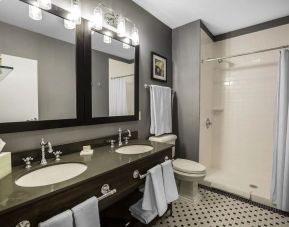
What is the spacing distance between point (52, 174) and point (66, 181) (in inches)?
13.7

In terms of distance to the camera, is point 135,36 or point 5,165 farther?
point 135,36

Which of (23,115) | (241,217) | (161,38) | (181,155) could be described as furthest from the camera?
(181,155)

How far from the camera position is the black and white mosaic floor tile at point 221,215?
1676mm

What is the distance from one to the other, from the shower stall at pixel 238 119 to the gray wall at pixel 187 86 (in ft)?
0.42

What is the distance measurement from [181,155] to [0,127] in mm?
2160

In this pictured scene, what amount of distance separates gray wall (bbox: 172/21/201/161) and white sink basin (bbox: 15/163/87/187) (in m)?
1.70

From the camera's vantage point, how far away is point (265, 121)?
8.08ft

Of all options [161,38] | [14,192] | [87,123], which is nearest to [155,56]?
[161,38]

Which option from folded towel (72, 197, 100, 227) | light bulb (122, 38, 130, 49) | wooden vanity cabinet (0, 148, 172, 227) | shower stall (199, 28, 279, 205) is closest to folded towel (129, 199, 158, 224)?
wooden vanity cabinet (0, 148, 172, 227)

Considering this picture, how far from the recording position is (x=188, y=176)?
193 centimetres

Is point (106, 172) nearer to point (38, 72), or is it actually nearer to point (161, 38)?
point (38, 72)

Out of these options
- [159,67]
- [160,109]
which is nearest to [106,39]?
[159,67]

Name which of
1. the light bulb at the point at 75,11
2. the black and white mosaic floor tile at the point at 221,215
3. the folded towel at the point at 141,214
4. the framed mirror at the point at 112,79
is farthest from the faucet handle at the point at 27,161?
the black and white mosaic floor tile at the point at 221,215

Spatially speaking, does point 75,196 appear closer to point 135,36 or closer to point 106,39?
point 106,39
